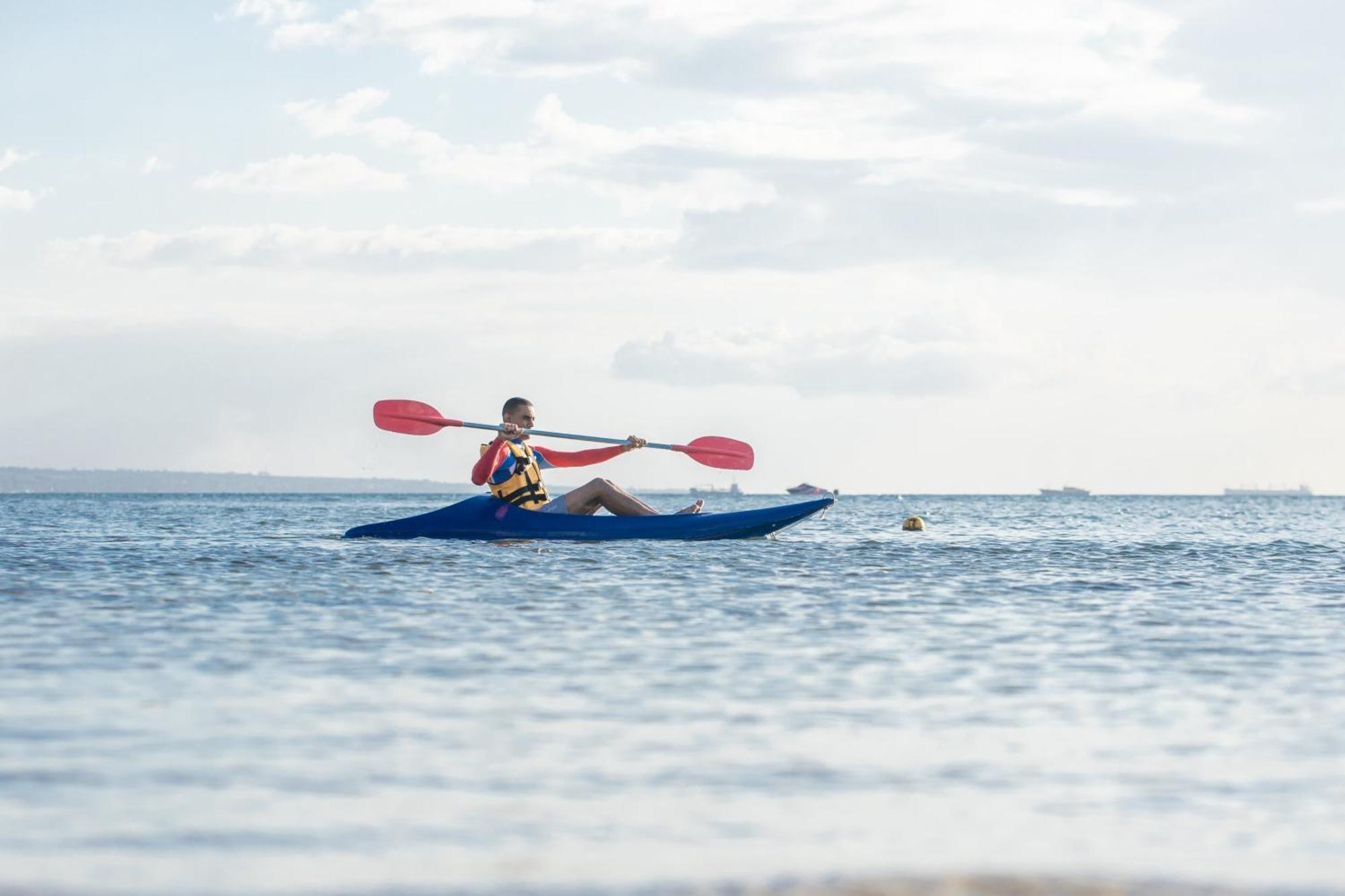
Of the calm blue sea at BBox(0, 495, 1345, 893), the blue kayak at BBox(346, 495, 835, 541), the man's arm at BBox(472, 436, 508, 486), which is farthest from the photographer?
the blue kayak at BBox(346, 495, 835, 541)

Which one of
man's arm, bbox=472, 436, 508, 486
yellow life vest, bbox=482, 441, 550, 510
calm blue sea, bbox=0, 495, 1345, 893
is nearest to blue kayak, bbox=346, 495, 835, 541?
yellow life vest, bbox=482, 441, 550, 510

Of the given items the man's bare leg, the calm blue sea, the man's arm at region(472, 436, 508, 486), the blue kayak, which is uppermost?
the man's arm at region(472, 436, 508, 486)

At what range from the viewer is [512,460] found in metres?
16.1

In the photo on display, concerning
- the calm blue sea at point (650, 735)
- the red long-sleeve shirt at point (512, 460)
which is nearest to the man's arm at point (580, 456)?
the red long-sleeve shirt at point (512, 460)

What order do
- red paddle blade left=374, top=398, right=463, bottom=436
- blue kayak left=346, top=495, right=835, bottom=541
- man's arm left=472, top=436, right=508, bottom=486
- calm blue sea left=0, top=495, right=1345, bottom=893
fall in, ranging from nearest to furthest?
1. calm blue sea left=0, top=495, right=1345, bottom=893
2. man's arm left=472, top=436, right=508, bottom=486
3. blue kayak left=346, top=495, right=835, bottom=541
4. red paddle blade left=374, top=398, right=463, bottom=436

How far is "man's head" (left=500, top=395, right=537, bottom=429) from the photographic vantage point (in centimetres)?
1612

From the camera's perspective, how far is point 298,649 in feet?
25.7

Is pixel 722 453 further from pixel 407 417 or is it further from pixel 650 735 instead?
pixel 650 735

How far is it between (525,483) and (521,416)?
772 mm

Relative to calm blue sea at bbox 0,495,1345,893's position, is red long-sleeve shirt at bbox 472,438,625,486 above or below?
above

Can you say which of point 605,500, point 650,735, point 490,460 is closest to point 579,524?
point 605,500

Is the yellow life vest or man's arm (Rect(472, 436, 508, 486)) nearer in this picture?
man's arm (Rect(472, 436, 508, 486))

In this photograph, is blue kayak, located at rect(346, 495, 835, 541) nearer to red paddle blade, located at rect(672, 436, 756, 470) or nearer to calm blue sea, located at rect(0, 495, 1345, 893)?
red paddle blade, located at rect(672, 436, 756, 470)

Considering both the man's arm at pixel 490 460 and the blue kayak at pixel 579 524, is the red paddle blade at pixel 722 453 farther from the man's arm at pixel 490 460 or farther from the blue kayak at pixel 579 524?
the man's arm at pixel 490 460
